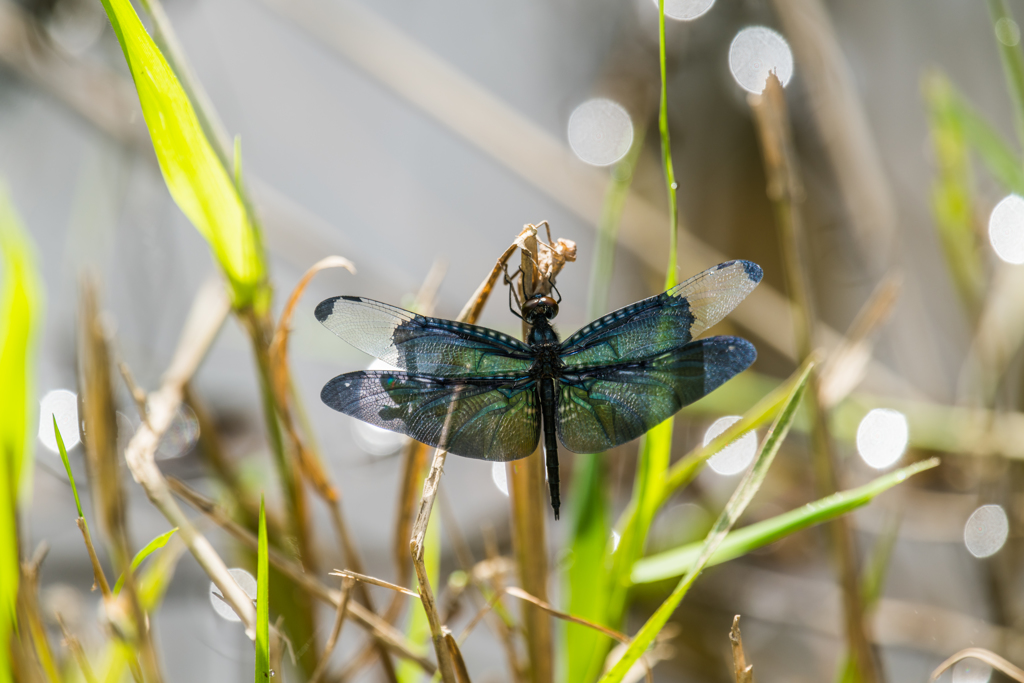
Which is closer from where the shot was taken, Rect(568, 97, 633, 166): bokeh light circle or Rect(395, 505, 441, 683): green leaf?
Rect(395, 505, 441, 683): green leaf

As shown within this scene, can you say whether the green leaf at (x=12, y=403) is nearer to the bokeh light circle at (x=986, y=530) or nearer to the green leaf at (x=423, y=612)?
the green leaf at (x=423, y=612)

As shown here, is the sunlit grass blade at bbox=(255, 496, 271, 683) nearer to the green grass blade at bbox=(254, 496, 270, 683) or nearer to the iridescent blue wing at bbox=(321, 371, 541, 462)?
the green grass blade at bbox=(254, 496, 270, 683)

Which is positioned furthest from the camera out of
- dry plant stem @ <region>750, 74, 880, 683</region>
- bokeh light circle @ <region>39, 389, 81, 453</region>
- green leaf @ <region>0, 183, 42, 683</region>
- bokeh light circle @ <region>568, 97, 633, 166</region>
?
bokeh light circle @ <region>568, 97, 633, 166</region>

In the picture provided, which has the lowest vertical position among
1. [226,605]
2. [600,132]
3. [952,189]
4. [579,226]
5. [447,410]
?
[226,605]

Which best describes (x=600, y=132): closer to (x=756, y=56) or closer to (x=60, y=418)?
(x=756, y=56)

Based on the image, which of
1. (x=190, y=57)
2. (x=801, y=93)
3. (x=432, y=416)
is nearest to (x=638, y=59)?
(x=801, y=93)

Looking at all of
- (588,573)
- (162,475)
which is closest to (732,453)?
(588,573)

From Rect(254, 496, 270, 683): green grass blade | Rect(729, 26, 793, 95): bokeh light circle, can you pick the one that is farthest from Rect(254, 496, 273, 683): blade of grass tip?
Rect(729, 26, 793, 95): bokeh light circle
